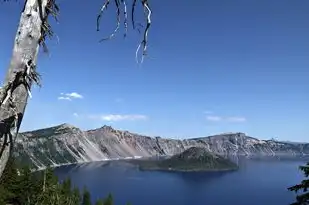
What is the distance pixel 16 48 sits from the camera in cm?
368

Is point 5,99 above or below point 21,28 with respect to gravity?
below

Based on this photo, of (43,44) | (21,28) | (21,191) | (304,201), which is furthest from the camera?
(21,191)

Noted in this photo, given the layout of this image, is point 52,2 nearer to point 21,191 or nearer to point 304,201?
point 304,201

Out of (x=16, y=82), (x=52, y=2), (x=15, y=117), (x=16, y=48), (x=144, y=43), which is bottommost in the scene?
(x=15, y=117)

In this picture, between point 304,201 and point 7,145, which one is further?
point 304,201

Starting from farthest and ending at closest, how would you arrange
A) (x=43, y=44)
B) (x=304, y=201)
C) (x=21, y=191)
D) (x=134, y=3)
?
(x=21, y=191) → (x=304, y=201) → (x=134, y=3) → (x=43, y=44)

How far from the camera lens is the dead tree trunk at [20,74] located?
351 centimetres

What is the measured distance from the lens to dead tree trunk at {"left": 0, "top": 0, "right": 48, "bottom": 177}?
138 inches

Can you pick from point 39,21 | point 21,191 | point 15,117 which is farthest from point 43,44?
point 21,191

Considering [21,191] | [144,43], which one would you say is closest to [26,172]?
[21,191]

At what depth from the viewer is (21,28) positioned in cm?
374

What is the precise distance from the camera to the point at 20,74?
11.8 ft

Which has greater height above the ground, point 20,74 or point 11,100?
point 20,74

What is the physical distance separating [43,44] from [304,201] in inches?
692
